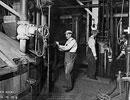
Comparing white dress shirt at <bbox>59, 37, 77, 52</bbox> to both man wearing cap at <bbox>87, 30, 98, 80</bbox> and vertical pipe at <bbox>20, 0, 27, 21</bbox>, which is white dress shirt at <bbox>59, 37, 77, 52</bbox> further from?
vertical pipe at <bbox>20, 0, 27, 21</bbox>

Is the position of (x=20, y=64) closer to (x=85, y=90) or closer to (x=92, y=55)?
(x=85, y=90)

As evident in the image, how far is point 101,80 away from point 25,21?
340 centimetres

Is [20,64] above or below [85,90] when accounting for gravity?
above

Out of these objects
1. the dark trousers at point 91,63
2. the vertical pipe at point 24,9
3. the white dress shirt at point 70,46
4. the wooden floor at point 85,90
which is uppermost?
the vertical pipe at point 24,9

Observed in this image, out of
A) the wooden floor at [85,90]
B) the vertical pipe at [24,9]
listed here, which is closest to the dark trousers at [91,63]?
the wooden floor at [85,90]

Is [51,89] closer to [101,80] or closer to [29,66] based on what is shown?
[101,80]

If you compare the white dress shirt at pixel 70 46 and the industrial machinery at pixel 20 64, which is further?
the white dress shirt at pixel 70 46

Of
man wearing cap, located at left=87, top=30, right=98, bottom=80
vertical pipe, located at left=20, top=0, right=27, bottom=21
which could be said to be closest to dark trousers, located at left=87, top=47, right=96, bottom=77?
man wearing cap, located at left=87, top=30, right=98, bottom=80

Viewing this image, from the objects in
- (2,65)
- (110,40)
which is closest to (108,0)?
(110,40)

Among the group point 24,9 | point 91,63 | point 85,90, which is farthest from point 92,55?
point 24,9

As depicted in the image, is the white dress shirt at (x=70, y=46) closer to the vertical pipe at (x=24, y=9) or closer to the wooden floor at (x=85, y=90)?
the wooden floor at (x=85, y=90)

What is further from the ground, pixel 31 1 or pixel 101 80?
pixel 31 1

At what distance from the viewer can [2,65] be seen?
213cm

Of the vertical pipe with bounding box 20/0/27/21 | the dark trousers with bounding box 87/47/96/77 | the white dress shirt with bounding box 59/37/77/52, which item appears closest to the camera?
the vertical pipe with bounding box 20/0/27/21
